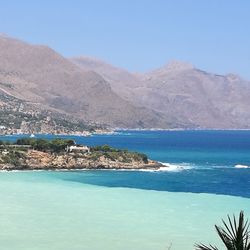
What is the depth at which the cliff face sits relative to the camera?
3942 inches

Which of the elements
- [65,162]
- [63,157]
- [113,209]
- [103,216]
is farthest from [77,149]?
[103,216]

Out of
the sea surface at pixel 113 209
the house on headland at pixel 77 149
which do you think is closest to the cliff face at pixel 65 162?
the house on headland at pixel 77 149

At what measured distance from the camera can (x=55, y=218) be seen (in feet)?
169

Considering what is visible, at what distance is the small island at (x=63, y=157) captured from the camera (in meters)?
101

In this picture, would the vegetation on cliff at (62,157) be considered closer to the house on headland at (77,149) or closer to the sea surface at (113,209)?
the house on headland at (77,149)

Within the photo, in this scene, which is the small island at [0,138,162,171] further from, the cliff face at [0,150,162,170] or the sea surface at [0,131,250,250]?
the sea surface at [0,131,250,250]

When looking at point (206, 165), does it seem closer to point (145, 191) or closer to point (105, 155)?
point (105, 155)

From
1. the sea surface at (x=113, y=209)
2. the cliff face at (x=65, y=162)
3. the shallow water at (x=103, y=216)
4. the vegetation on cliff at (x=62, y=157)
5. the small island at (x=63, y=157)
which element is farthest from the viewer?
the vegetation on cliff at (x=62, y=157)

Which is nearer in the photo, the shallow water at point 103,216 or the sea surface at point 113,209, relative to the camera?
the shallow water at point 103,216

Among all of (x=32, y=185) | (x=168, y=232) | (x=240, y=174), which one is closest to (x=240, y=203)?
(x=168, y=232)

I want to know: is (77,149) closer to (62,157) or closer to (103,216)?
(62,157)

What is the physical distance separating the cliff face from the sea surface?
594 centimetres

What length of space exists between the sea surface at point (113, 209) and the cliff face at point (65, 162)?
5942 mm

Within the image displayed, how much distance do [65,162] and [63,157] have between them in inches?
57.7
